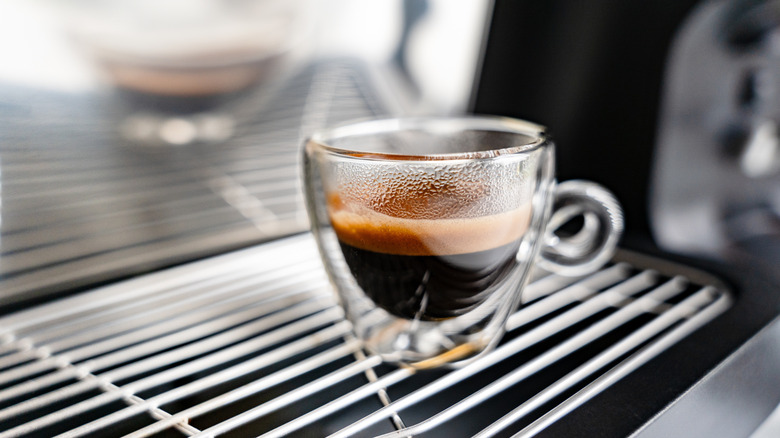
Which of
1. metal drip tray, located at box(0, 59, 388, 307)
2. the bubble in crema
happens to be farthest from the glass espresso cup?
metal drip tray, located at box(0, 59, 388, 307)

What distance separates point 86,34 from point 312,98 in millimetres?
175

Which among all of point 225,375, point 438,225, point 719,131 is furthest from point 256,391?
point 719,131

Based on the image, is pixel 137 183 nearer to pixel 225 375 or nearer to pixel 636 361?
pixel 225 375

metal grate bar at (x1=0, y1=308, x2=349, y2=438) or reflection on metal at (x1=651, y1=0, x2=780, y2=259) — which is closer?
metal grate bar at (x1=0, y1=308, x2=349, y2=438)

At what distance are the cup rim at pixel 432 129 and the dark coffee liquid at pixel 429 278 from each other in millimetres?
58

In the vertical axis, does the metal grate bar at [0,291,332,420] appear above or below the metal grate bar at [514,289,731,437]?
above

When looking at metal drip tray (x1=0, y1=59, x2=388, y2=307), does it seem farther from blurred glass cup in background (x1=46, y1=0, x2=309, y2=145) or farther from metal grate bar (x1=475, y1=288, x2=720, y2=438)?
metal grate bar (x1=475, y1=288, x2=720, y2=438)

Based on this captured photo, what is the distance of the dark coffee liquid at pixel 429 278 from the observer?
312 mm

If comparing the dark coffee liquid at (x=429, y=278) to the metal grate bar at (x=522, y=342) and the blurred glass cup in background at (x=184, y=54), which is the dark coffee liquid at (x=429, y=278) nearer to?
the metal grate bar at (x=522, y=342)

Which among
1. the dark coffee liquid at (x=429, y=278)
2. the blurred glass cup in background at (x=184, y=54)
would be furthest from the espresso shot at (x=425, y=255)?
the blurred glass cup in background at (x=184, y=54)

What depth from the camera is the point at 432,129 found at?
0.39 meters

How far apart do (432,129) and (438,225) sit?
0.38ft

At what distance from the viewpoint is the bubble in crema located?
0.29m

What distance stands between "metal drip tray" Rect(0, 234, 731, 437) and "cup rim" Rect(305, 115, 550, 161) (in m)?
0.12
